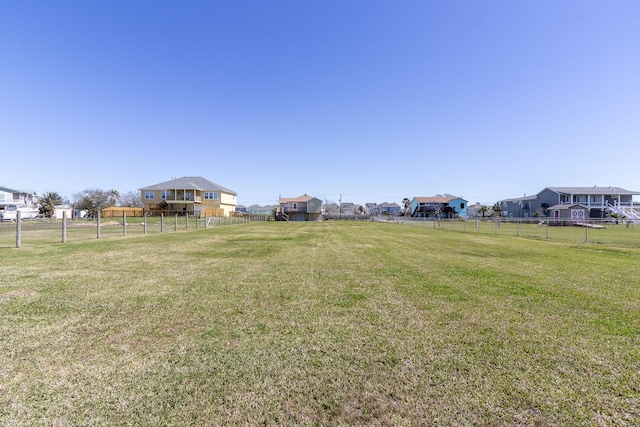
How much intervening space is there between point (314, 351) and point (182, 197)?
53547 millimetres

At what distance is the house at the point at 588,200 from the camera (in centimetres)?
4931

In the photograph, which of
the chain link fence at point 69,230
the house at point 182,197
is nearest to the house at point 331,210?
the house at point 182,197

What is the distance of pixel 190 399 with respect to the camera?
2.17 m

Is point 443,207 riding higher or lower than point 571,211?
higher

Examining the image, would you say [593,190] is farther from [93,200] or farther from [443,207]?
[93,200]

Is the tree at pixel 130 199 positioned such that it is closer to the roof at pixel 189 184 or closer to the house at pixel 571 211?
the roof at pixel 189 184

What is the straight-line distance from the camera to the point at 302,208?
67.4 meters

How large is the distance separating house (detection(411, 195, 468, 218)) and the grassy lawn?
74.1 meters

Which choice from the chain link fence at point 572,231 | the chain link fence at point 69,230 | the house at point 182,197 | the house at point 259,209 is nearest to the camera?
the chain link fence at point 69,230

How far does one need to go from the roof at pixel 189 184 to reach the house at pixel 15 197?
85.1 feet

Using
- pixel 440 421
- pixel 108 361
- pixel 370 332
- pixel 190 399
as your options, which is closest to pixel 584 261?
pixel 370 332

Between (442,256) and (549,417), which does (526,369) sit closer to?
(549,417)

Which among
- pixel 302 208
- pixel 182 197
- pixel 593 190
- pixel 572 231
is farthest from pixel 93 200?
pixel 593 190

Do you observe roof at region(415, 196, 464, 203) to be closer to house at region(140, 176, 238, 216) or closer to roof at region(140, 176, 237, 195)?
roof at region(140, 176, 237, 195)
